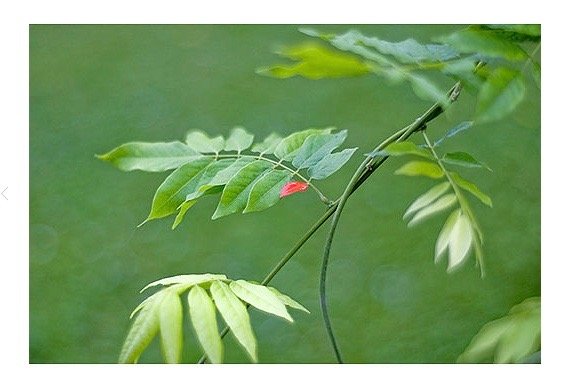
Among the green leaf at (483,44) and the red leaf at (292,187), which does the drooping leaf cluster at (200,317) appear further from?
the green leaf at (483,44)

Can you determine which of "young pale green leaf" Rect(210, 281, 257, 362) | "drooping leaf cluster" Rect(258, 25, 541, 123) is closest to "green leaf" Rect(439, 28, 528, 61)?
"drooping leaf cluster" Rect(258, 25, 541, 123)

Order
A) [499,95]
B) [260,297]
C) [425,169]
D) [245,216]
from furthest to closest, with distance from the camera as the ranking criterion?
[245,216] → [425,169] → [260,297] → [499,95]

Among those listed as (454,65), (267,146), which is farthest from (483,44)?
(267,146)

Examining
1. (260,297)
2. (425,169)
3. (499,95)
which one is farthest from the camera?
(425,169)

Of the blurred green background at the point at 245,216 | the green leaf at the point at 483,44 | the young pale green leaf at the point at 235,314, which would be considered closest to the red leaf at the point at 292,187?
the young pale green leaf at the point at 235,314

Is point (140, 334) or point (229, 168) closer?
point (140, 334)

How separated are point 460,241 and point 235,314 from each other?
0.21 metres

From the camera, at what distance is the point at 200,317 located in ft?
2.18

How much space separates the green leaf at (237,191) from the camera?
74 cm

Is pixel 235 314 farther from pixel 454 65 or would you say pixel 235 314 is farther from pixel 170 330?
pixel 454 65

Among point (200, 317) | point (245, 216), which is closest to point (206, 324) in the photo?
point (200, 317)

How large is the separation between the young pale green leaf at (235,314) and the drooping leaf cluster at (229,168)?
0.08 metres

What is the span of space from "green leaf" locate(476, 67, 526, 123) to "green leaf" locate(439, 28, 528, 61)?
23mm

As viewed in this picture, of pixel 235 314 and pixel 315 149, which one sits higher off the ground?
pixel 315 149
